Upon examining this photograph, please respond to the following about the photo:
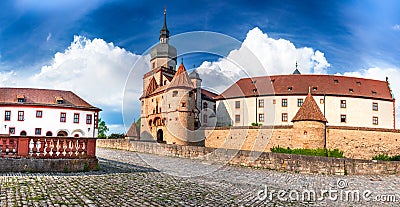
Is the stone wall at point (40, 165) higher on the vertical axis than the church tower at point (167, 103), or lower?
lower

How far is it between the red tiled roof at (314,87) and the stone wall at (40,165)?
38.3m

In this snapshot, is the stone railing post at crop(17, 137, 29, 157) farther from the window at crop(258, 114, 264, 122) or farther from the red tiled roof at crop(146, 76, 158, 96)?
the window at crop(258, 114, 264, 122)

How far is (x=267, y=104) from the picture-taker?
47000 mm

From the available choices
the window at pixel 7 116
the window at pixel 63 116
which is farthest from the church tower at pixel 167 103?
the window at pixel 7 116

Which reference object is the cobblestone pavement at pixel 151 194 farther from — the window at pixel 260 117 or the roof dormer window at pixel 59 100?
the window at pixel 260 117

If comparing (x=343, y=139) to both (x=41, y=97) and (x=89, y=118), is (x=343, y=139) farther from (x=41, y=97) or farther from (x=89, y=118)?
(x=41, y=97)

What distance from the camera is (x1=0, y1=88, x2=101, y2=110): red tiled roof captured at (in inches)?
1575

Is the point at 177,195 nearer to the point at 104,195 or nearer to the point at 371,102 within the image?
the point at 104,195

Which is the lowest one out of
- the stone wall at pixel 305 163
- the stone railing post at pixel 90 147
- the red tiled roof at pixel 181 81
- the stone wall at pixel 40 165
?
the stone wall at pixel 305 163

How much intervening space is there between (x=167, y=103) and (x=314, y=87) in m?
20.6

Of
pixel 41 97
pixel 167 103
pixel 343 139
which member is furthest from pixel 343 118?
pixel 41 97

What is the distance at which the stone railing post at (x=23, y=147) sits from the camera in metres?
10.7

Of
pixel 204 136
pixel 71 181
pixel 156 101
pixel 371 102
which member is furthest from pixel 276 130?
pixel 71 181

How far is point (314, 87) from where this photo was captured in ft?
154
